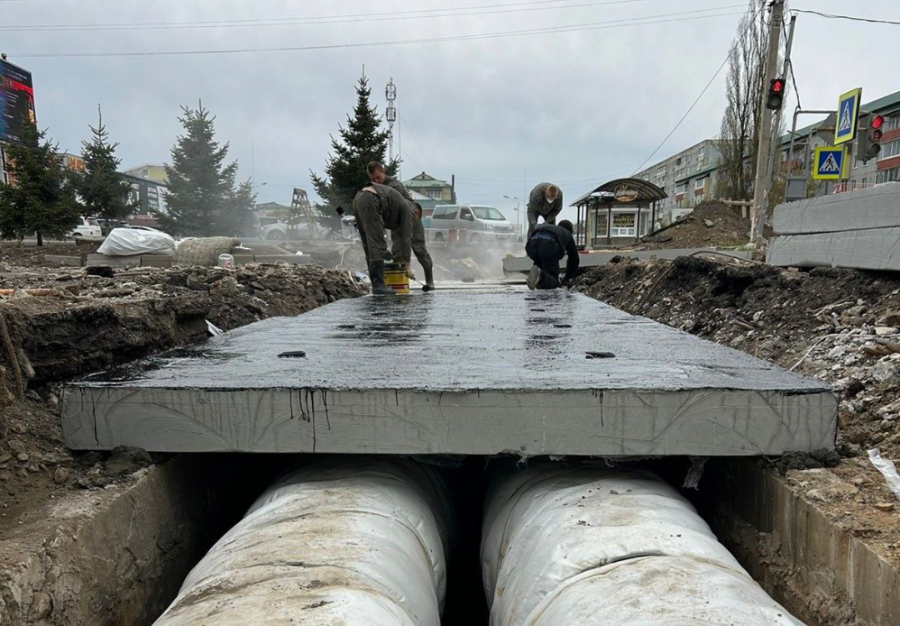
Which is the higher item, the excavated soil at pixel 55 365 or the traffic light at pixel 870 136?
the traffic light at pixel 870 136

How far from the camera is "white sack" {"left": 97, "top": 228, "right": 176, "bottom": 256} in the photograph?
504 inches

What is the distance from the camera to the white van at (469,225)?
19812 mm

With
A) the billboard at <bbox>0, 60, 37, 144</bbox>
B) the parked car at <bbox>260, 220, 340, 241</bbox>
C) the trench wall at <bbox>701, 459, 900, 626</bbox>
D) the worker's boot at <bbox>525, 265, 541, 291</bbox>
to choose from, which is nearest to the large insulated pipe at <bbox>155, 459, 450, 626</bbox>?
the trench wall at <bbox>701, 459, 900, 626</bbox>

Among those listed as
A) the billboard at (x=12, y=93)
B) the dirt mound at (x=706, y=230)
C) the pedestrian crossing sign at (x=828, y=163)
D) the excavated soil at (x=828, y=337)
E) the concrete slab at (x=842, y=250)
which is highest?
the billboard at (x=12, y=93)

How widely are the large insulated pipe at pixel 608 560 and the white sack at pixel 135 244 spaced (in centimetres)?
1273

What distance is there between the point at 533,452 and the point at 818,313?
3.17 m

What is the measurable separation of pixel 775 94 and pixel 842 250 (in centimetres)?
857

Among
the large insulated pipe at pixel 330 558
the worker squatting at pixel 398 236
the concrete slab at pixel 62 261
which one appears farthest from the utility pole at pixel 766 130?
the concrete slab at pixel 62 261

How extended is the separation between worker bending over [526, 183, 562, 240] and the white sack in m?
8.12

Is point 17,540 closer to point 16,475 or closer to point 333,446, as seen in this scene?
point 16,475

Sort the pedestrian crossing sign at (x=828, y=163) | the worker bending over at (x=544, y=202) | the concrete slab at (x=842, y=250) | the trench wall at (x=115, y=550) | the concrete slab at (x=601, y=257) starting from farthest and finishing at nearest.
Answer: the concrete slab at (x=601, y=257)
the worker bending over at (x=544, y=202)
the pedestrian crossing sign at (x=828, y=163)
the concrete slab at (x=842, y=250)
the trench wall at (x=115, y=550)

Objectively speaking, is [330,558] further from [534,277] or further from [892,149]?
[892,149]

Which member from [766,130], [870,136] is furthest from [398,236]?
[766,130]

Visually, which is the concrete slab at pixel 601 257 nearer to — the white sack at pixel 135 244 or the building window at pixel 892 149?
the white sack at pixel 135 244
